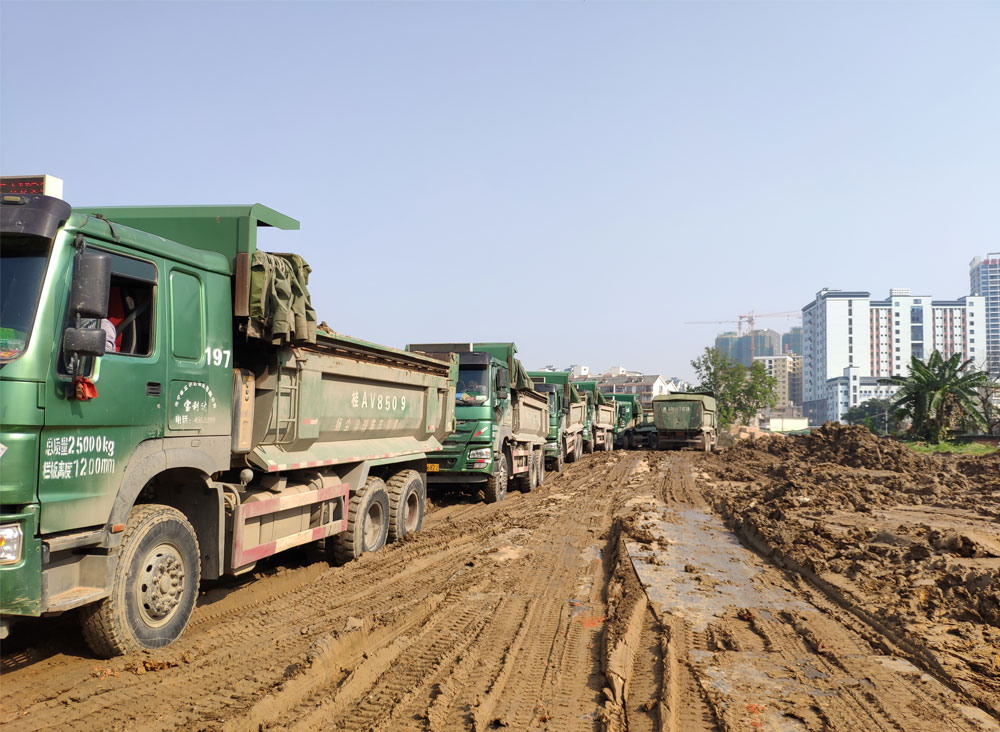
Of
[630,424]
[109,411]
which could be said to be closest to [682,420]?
[630,424]

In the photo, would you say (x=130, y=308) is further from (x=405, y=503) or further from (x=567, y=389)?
(x=567, y=389)

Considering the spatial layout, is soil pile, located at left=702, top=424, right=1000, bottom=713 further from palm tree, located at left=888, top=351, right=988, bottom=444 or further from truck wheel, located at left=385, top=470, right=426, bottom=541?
palm tree, located at left=888, top=351, right=988, bottom=444

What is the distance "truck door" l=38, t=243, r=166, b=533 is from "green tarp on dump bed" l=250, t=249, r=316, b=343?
1014mm

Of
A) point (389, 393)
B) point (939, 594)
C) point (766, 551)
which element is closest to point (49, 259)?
point (389, 393)

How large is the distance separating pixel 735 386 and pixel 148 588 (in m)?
58.9

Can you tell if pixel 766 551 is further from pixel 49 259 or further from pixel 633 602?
pixel 49 259

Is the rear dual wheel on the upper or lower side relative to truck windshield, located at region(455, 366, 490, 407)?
lower

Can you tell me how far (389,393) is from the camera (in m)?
9.20

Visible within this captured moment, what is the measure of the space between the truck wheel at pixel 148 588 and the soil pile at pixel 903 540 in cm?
521

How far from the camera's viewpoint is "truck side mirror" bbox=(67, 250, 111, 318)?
4.20 m

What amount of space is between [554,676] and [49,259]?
404 cm

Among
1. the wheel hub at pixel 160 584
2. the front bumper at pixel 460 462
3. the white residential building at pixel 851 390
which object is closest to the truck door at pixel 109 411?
the wheel hub at pixel 160 584

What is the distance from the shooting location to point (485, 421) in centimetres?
1293

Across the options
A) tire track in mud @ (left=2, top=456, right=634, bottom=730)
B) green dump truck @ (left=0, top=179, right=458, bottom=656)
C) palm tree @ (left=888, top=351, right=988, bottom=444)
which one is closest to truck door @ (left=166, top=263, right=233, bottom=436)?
green dump truck @ (left=0, top=179, right=458, bottom=656)
